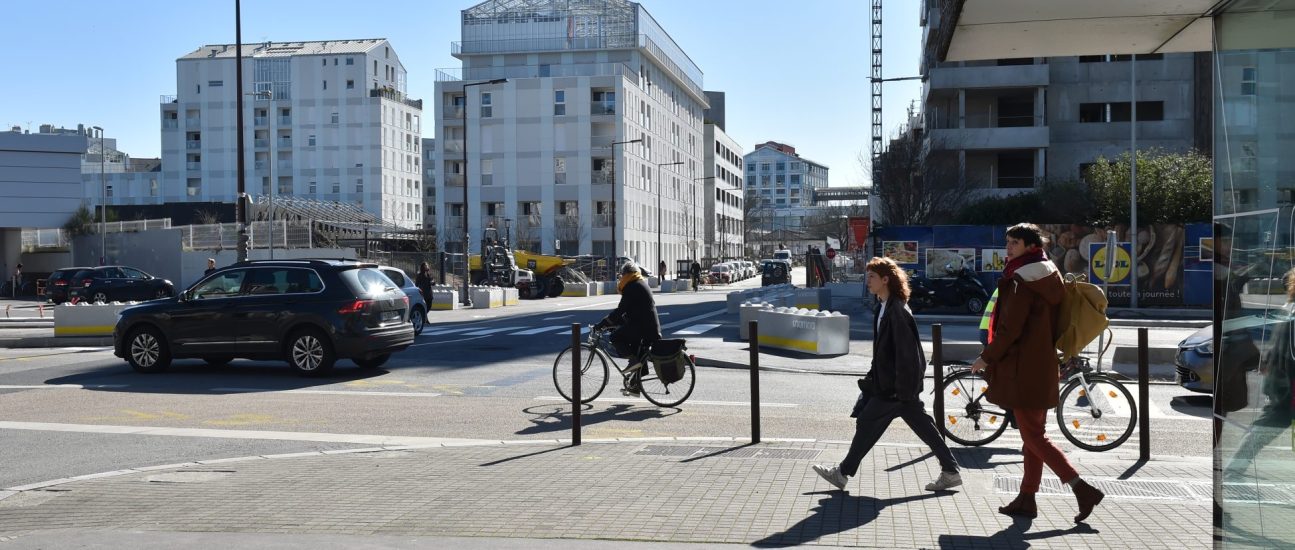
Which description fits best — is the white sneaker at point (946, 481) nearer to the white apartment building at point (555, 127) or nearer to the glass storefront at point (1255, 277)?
the glass storefront at point (1255, 277)

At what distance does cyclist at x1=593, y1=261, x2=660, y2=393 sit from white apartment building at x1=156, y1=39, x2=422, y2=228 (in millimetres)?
85013

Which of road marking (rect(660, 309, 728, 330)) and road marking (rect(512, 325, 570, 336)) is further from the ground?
road marking (rect(512, 325, 570, 336))

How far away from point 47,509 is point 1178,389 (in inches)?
488

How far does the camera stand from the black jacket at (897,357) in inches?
271

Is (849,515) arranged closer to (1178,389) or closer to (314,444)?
(314,444)

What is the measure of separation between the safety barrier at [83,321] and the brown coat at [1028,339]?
19.5 meters

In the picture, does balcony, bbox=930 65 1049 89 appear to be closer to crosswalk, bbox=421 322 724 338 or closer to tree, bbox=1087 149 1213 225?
tree, bbox=1087 149 1213 225

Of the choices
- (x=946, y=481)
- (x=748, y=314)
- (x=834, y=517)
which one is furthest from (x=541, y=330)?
(x=834, y=517)

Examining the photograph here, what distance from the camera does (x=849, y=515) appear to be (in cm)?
625

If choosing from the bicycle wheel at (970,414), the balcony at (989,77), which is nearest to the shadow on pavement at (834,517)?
the bicycle wheel at (970,414)

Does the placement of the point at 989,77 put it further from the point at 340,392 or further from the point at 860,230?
the point at 340,392

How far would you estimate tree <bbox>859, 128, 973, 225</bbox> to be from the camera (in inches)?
1786

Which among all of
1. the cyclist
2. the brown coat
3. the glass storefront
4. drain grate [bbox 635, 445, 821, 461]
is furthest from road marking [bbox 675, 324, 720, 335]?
the glass storefront

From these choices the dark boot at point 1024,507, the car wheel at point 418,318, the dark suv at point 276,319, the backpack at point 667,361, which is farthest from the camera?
the car wheel at point 418,318
